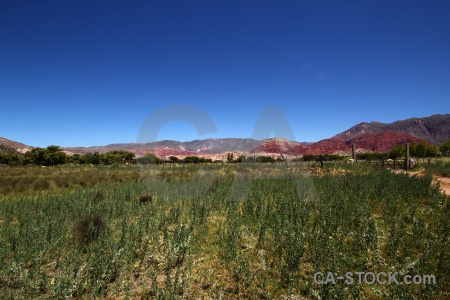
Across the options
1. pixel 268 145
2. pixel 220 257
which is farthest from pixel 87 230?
pixel 268 145

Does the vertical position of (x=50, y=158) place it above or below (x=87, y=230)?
above

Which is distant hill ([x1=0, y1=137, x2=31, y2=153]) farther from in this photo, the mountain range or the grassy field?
the grassy field

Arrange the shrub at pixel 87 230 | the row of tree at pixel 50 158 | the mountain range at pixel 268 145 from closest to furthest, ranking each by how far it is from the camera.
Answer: the shrub at pixel 87 230 < the mountain range at pixel 268 145 < the row of tree at pixel 50 158

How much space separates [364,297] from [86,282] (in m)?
4.10

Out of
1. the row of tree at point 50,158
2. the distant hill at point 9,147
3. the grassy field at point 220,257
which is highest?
the distant hill at point 9,147

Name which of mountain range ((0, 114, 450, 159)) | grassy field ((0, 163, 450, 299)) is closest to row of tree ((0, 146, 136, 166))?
mountain range ((0, 114, 450, 159))

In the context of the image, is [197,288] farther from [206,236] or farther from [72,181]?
[72,181]

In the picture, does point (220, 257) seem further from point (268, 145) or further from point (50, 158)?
point (50, 158)

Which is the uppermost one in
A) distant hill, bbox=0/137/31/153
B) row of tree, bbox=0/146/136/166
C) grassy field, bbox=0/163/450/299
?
distant hill, bbox=0/137/31/153

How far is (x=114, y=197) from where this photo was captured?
9461 mm

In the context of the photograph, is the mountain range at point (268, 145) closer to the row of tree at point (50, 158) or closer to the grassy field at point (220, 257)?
the row of tree at point (50, 158)

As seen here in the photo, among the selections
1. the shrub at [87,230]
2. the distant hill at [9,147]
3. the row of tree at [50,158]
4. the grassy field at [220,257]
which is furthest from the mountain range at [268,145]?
the grassy field at [220,257]

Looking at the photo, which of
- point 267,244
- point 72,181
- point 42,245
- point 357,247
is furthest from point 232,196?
point 72,181

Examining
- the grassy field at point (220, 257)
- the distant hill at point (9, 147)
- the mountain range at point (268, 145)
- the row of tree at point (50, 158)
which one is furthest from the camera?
the distant hill at point (9, 147)
